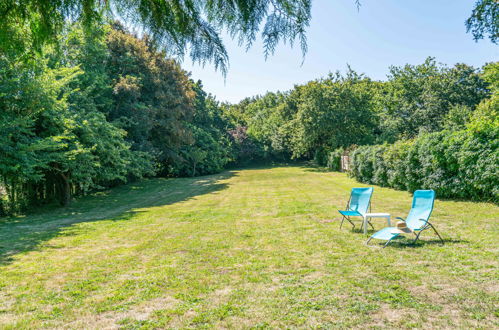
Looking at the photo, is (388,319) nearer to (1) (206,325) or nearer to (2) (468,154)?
(1) (206,325)

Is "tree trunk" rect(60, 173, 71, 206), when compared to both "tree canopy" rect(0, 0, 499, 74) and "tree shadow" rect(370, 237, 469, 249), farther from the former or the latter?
"tree shadow" rect(370, 237, 469, 249)

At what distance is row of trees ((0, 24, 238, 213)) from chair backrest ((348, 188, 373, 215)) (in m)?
6.46

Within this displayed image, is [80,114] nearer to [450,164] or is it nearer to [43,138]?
[43,138]

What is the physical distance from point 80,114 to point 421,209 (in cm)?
1436

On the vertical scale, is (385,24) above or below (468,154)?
above

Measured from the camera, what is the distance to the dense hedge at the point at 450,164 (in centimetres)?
1005

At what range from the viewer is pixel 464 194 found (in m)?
11.2

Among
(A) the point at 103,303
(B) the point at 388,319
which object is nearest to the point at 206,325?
(A) the point at 103,303

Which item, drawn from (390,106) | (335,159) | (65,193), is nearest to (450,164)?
(65,193)

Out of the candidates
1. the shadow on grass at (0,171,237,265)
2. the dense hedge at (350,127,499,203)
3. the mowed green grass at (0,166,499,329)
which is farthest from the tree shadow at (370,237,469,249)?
the shadow on grass at (0,171,237,265)

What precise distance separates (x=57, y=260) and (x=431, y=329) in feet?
20.5

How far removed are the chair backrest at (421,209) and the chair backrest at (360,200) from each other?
132 centimetres

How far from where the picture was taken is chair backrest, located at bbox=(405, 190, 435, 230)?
6.67m

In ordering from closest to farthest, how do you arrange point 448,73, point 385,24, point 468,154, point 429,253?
1. point 385,24
2. point 429,253
3. point 468,154
4. point 448,73
